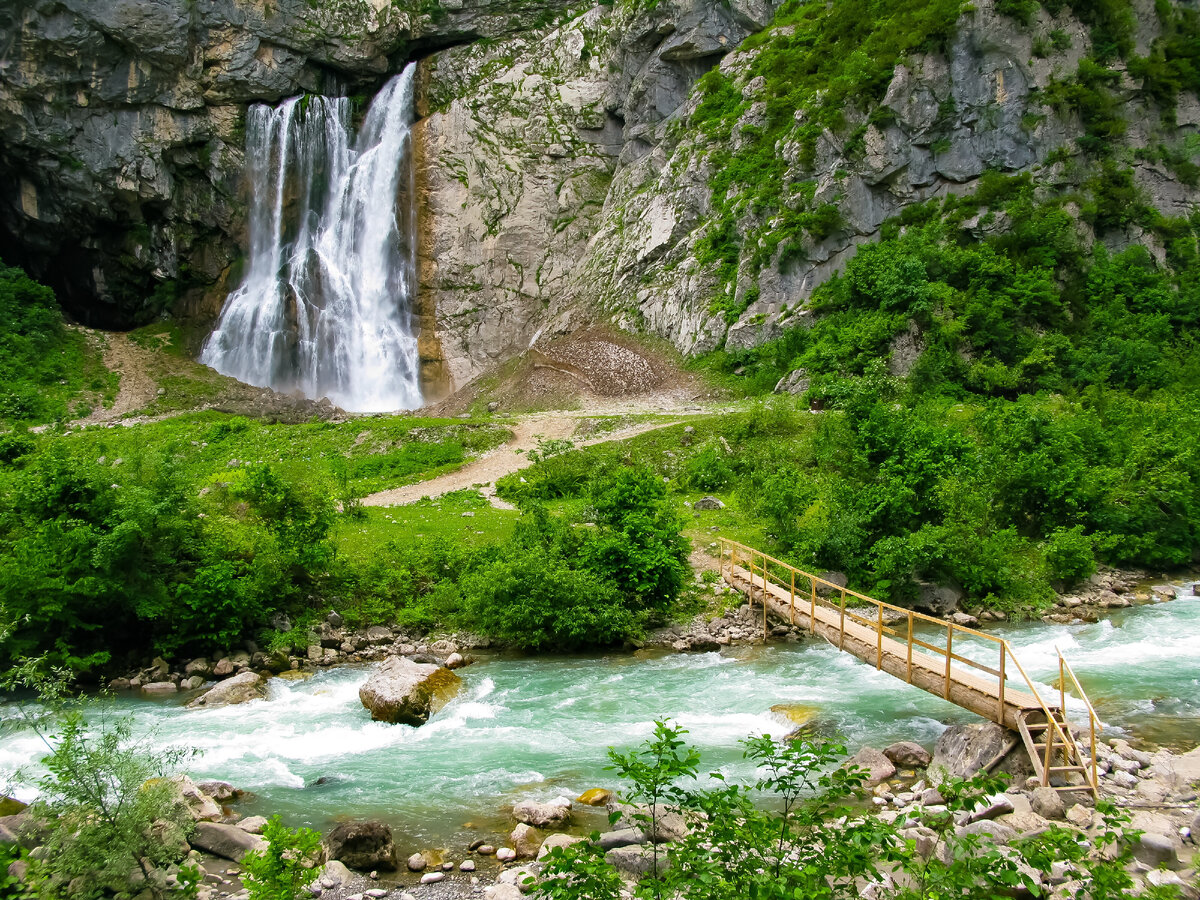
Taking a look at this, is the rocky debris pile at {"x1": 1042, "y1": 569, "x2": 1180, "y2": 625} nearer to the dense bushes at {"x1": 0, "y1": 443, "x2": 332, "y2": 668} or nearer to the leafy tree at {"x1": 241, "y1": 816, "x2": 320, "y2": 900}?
the dense bushes at {"x1": 0, "y1": 443, "x2": 332, "y2": 668}

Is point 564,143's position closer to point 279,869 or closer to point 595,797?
point 595,797

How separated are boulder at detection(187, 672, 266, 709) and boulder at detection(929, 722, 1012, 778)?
31.8 feet

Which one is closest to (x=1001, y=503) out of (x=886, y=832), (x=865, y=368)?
(x=865, y=368)

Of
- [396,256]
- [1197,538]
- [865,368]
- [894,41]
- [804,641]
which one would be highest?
[894,41]

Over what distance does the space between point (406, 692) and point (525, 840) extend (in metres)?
4.28

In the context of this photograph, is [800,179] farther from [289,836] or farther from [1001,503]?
[289,836]

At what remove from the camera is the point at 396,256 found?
46.7m

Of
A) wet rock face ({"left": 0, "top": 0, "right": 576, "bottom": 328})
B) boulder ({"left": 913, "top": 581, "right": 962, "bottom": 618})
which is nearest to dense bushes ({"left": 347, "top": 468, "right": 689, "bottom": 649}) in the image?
boulder ({"left": 913, "top": 581, "right": 962, "bottom": 618})

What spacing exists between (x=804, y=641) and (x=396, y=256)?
37.3 meters

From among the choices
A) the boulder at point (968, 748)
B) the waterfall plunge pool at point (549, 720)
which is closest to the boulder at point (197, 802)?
the waterfall plunge pool at point (549, 720)

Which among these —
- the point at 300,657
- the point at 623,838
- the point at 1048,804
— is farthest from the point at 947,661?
the point at 300,657

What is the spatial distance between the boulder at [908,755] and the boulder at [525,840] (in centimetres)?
433

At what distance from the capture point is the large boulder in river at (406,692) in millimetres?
11906

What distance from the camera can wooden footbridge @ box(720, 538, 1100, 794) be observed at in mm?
8859
